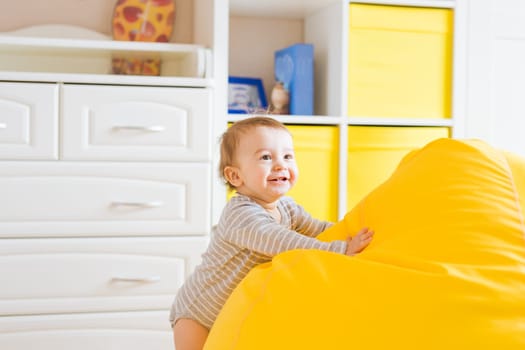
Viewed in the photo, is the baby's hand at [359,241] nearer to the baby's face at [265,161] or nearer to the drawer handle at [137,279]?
the baby's face at [265,161]

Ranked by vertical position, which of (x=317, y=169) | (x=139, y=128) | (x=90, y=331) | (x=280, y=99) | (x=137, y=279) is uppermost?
(x=280, y=99)

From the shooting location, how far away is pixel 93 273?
228cm

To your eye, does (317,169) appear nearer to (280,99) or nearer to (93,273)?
(280,99)

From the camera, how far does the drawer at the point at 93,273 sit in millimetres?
2236

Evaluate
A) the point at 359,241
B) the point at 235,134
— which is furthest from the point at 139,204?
the point at 359,241

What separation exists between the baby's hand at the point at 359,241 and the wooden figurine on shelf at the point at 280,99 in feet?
4.60

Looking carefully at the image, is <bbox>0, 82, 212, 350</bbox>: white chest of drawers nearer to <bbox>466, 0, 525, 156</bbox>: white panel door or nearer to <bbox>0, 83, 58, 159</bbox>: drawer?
<bbox>0, 83, 58, 159</bbox>: drawer

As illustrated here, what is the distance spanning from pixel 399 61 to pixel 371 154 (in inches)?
12.8

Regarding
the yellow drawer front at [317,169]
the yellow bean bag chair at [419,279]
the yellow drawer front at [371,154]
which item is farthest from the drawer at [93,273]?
the yellow bean bag chair at [419,279]

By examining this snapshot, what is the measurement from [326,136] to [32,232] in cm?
95

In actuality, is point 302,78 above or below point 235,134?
above

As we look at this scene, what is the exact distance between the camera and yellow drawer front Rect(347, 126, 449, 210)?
8.39 feet

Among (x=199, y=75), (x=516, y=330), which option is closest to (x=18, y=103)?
(x=199, y=75)

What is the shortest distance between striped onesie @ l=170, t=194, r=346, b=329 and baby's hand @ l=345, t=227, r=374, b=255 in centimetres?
12
